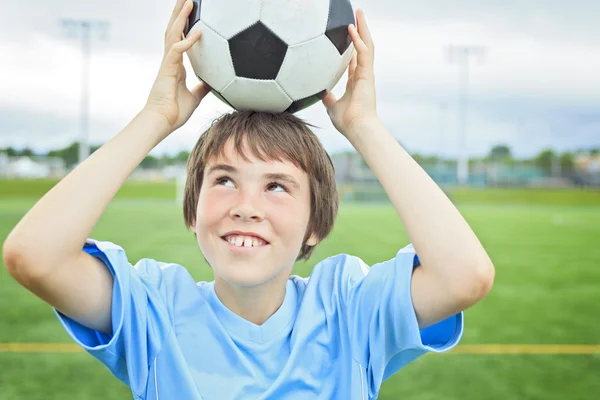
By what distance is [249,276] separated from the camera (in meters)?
1.76

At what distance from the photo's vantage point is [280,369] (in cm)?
179

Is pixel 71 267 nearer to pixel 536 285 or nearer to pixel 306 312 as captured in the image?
pixel 306 312

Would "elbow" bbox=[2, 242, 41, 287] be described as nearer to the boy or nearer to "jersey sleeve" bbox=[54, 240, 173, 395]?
the boy

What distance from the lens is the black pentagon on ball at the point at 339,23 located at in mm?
1909

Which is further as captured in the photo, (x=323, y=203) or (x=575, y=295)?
(x=575, y=295)

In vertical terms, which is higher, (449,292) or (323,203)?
(323,203)

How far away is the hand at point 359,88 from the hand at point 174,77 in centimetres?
49

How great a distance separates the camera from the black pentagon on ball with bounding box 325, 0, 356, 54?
6.26ft

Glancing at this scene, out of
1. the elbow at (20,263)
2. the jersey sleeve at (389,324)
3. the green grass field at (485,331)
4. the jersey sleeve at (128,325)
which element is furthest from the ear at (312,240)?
the green grass field at (485,331)

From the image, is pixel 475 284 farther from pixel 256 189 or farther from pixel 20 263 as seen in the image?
pixel 20 263

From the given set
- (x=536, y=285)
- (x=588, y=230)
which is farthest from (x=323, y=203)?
(x=588, y=230)

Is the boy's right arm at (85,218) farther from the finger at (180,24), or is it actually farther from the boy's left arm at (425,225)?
the boy's left arm at (425,225)

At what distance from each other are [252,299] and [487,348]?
10.3ft

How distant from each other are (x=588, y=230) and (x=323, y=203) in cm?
1487
